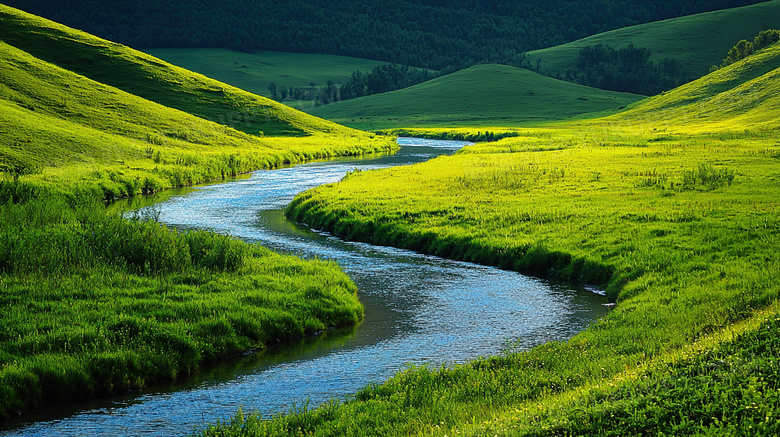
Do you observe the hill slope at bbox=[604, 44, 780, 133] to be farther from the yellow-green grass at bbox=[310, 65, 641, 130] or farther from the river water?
the river water

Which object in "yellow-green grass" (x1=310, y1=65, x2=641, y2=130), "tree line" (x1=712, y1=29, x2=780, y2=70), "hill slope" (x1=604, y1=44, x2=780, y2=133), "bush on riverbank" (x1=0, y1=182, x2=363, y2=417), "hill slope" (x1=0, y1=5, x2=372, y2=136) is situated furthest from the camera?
"yellow-green grass" (x1=310, y1=65, x2=641, y2=130)

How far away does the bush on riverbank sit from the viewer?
13.7m

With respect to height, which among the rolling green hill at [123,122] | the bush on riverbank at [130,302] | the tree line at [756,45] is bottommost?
the bush on riverbank at [130,302]

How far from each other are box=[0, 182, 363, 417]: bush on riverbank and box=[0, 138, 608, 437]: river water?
1.80 feet

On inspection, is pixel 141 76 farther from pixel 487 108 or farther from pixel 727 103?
pixel 487 108

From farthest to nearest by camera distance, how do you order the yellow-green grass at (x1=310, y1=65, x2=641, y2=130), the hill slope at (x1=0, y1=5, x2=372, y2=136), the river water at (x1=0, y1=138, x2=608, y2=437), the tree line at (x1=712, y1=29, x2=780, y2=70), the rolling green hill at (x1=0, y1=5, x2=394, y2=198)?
the yellow-green grass at (x1=310, y1=65, x2=641, y2=130), the tree line at (x1=712, y1=29, x2=780, y2=70), the hill slope at (x1=0, y1=5, x2=372, y2=136), the rolling green hill at (x1=0, y1=5, x2=394, y2=198), the river water at (x1=0, y1=138, x2=608, y2=437)

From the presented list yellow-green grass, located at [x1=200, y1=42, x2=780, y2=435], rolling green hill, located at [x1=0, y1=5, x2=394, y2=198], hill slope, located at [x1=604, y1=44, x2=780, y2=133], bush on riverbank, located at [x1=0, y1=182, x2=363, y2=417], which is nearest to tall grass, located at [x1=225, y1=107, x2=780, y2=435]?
yellow-green grass, located at [x1=200, y1=42, x2=780, y2=435]

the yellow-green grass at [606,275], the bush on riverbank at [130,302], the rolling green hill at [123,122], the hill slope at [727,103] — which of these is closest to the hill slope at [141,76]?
the rolling green hill at [123,122]

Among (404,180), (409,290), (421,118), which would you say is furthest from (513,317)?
(421,118)

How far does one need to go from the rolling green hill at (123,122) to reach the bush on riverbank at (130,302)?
2032 cm

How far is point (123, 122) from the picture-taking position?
6775 cm

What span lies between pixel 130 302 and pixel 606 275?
1443 cm

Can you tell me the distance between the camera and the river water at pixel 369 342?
1252 centimetres

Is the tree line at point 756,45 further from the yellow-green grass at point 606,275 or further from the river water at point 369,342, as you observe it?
the river water at point 369,342
